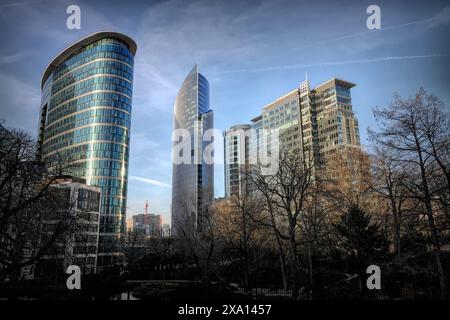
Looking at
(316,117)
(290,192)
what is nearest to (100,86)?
(316,117)

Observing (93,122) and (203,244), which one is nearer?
(203,244)

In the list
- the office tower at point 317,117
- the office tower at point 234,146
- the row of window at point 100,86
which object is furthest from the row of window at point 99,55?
the office tower at point 234,146

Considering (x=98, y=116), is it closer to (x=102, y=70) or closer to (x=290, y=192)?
(x=102, y=70)

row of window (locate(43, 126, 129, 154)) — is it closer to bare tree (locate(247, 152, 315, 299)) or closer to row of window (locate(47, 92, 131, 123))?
row of window (locate(47, 92, 131, 123))

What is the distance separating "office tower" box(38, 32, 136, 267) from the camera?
8825cm

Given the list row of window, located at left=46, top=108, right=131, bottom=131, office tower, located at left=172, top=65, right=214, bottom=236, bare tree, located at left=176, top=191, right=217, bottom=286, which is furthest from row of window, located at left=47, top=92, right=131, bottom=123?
bare tree, located at left=176, top=191, right=217, bottom=286

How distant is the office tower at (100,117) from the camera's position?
8825cm

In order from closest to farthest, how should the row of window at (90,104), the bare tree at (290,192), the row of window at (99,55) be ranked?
the bare tree at (290,192) < the row of window at (90,104) < the row of window at (99,55)

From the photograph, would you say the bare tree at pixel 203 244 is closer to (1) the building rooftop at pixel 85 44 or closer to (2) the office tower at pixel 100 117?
(2) the office tower at pixel 100 117

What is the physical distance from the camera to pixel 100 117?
302ft

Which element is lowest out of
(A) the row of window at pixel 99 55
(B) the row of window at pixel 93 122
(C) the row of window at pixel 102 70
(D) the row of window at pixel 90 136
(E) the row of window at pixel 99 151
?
(E) the row of window at pixel 99 151

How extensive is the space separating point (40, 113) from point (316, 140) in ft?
351

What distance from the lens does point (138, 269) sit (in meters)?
37.4
